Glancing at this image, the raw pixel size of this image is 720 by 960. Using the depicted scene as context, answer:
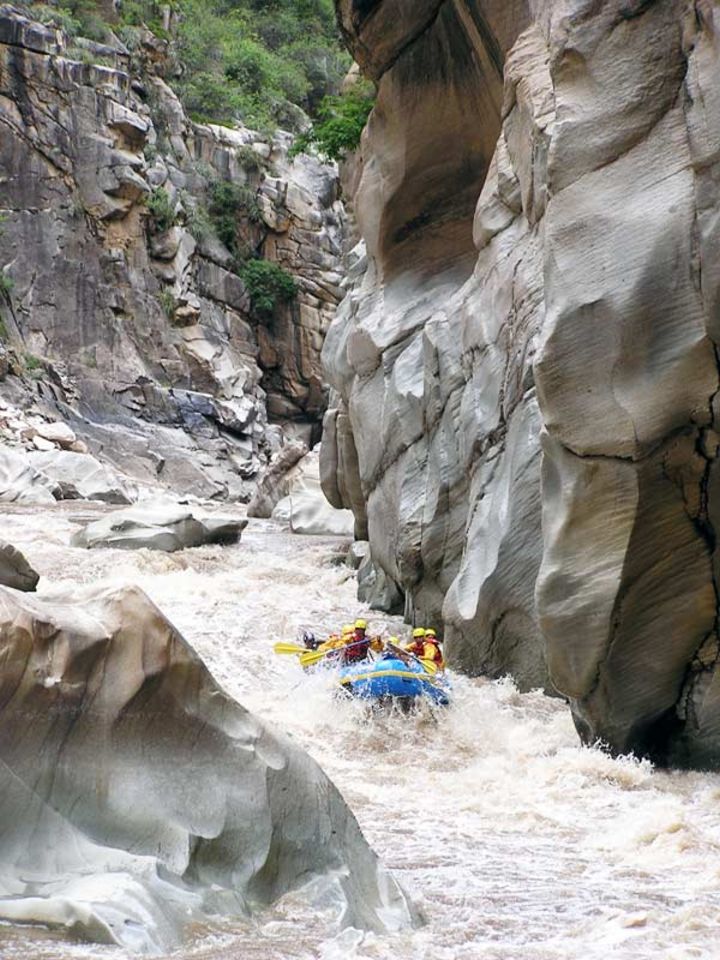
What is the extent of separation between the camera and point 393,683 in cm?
950

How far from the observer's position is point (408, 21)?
13.8 m

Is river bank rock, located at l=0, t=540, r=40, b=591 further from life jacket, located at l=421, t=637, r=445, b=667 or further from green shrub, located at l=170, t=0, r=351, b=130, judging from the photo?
green shrub, located at l=170, t=0, r=351, b=130

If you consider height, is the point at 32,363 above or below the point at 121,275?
below

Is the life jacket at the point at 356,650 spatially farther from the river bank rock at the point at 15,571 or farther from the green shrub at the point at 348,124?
the green shrub at the point at 348,124

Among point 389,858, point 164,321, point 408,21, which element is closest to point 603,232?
point 389,858

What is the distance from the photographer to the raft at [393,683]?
9484 mm

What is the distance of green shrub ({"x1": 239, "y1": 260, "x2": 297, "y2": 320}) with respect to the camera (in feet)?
138

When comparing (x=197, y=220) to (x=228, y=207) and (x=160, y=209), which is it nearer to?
(x=228, y=207)

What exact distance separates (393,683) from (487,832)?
3137 mm

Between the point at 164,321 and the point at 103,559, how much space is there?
22.4m

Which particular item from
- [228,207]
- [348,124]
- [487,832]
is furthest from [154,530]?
[228,207]

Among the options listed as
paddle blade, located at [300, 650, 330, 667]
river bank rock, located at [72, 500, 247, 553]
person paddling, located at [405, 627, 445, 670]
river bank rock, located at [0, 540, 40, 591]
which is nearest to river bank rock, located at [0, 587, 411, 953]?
person paddling, located at [405, 627, 445, 670]

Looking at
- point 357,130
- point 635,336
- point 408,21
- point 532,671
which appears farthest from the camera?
point 357,130

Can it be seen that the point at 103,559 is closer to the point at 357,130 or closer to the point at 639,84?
the point at 357,130
